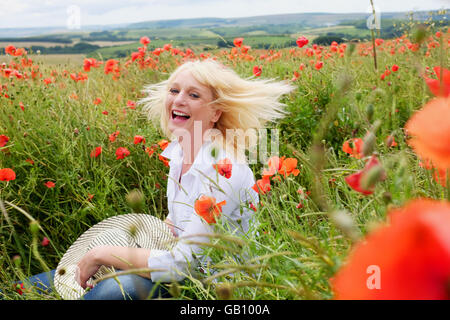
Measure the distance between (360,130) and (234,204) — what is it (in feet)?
5.04

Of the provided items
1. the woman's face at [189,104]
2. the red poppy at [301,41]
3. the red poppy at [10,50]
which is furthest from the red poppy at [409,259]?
the red poppy at [10,50]

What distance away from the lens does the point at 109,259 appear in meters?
1.75

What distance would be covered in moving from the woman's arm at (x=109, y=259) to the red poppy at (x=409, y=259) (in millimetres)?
1495

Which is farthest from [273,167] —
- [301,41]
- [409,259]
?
[301,41]

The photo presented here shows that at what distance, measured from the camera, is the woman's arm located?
5.66ft

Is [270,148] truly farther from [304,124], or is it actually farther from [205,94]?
[205,94]

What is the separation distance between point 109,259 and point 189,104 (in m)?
0.89

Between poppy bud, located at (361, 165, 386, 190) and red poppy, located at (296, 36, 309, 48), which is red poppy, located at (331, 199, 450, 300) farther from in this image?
red poppy, located at (296, 36, 309, 48)

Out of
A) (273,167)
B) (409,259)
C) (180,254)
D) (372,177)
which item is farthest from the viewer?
(180,254)

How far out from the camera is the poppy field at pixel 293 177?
316 mm

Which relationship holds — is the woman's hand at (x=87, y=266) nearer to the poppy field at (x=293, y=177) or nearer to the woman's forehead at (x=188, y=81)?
the poppy field at (x=293, y=177)

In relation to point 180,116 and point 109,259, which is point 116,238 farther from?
point 180,116
